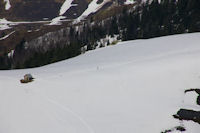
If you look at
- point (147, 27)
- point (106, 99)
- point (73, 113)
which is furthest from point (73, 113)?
point (147, 27)

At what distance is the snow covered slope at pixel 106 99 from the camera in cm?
1566

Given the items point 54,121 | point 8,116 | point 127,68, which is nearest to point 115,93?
point 127,68

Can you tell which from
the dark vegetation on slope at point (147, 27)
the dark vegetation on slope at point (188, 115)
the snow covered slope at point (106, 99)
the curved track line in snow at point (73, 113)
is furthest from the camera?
the dark vegetation on slope at point (147, 27)

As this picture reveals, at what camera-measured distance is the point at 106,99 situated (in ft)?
60.5

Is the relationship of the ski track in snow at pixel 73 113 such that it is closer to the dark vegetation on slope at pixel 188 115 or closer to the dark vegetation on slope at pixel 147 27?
the dark vegetation on slope at pixel 188 115

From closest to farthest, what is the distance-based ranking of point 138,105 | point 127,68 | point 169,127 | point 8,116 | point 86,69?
point 169,127, point 138,105, point 8,116, point 127,68, point 86,69

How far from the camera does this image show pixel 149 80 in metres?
19.5

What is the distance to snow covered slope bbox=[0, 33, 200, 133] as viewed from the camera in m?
15.7

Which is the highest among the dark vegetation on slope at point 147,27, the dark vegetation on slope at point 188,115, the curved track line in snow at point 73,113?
the dark vegetation on slope at point 147,27

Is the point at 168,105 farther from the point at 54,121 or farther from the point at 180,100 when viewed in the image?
the point at 54,121

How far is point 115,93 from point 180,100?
4926mm

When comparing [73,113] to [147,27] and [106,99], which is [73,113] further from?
[147,27]

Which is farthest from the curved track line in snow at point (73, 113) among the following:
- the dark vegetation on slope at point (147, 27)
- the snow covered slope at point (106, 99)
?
the dark vegetation on slope at point (147, 27)

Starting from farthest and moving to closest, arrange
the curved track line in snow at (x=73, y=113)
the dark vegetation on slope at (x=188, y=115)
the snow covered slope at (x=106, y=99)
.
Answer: the snow covered slope at (x=106, y=99) < the curved track line in snow at (x=73, y=113) < the dark vegetation on slope at (x=188, y=115)
